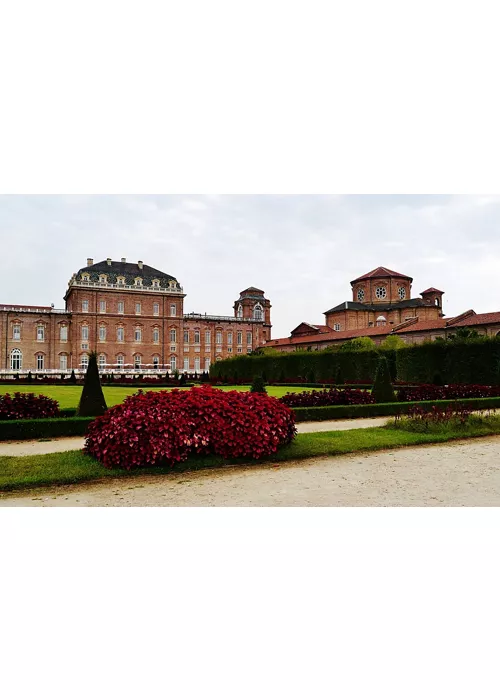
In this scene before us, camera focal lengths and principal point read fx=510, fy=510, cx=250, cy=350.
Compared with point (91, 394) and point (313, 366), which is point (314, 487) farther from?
point (313, 366)

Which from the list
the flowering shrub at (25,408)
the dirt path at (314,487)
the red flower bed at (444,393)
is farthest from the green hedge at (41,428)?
the red flower bed at (444,393)

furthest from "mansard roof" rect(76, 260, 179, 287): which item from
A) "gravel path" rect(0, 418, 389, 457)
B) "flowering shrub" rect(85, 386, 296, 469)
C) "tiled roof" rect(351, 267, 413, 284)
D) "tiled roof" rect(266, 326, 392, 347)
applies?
"flowering shrub" rect(85, 386, 296, 469)

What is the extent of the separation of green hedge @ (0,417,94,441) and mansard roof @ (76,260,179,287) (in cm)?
4595

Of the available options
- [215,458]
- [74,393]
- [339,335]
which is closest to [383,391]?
[215,458]

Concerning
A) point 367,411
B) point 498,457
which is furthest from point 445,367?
point 498,457

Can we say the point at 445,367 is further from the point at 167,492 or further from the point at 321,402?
the point at 167,492

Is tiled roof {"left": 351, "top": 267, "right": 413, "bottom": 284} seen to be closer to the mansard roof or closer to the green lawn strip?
the mansard roof

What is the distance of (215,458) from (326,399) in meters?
6.49

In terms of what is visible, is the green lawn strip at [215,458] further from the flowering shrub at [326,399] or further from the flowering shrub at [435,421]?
the flowering shrub at [326,399]

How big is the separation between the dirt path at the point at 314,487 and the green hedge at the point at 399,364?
15209 millimetres

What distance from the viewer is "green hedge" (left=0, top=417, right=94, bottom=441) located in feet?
28.6

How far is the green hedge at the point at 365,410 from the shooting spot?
11.4 metres
